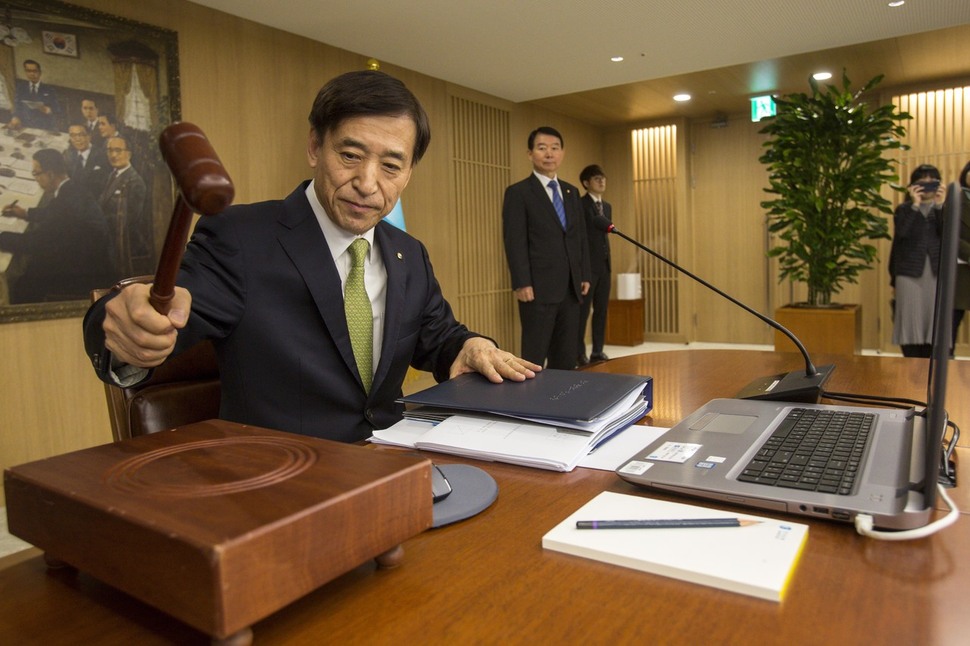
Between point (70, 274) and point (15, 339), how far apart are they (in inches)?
14.5

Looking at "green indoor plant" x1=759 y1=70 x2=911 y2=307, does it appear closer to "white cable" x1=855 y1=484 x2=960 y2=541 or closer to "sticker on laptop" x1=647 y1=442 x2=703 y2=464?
"sticker on laptop" x1=647 y1=442 x2=703 y2=464

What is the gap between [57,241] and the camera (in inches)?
122

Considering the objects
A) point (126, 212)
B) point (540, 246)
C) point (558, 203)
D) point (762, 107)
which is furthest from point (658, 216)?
point (126, 212)

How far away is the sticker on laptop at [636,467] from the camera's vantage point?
0.85 meters

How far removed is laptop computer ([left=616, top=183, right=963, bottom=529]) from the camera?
2.12 ft

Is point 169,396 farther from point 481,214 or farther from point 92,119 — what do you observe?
point 481,214

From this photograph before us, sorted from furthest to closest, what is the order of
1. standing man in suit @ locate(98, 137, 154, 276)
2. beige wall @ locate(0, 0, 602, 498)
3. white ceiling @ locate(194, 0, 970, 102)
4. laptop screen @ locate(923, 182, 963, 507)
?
white ceiling @ locate(194, 0, 970, 102), standing man in suit @ locate(98, 137, 154, 276), beige wall @ locate(0, 0, 602, 498), laptop screen @ locate(923, 182, 963, 507)

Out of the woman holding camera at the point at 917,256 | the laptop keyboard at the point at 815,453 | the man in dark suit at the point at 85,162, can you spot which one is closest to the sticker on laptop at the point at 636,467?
the laptop keyboard at the point at 815,453

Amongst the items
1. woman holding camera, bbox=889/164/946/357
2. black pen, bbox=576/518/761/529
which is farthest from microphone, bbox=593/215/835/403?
woman holding camera, bbox=889/164/946/357

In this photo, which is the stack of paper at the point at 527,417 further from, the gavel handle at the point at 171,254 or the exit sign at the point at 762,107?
the exit sign at the point at 762,107

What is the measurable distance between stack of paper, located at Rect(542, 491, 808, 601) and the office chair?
898mm

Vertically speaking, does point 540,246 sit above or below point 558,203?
below

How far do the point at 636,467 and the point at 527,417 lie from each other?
26 cm

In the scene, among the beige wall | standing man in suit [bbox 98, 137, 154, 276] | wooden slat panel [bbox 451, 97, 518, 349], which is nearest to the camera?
the beige wall
